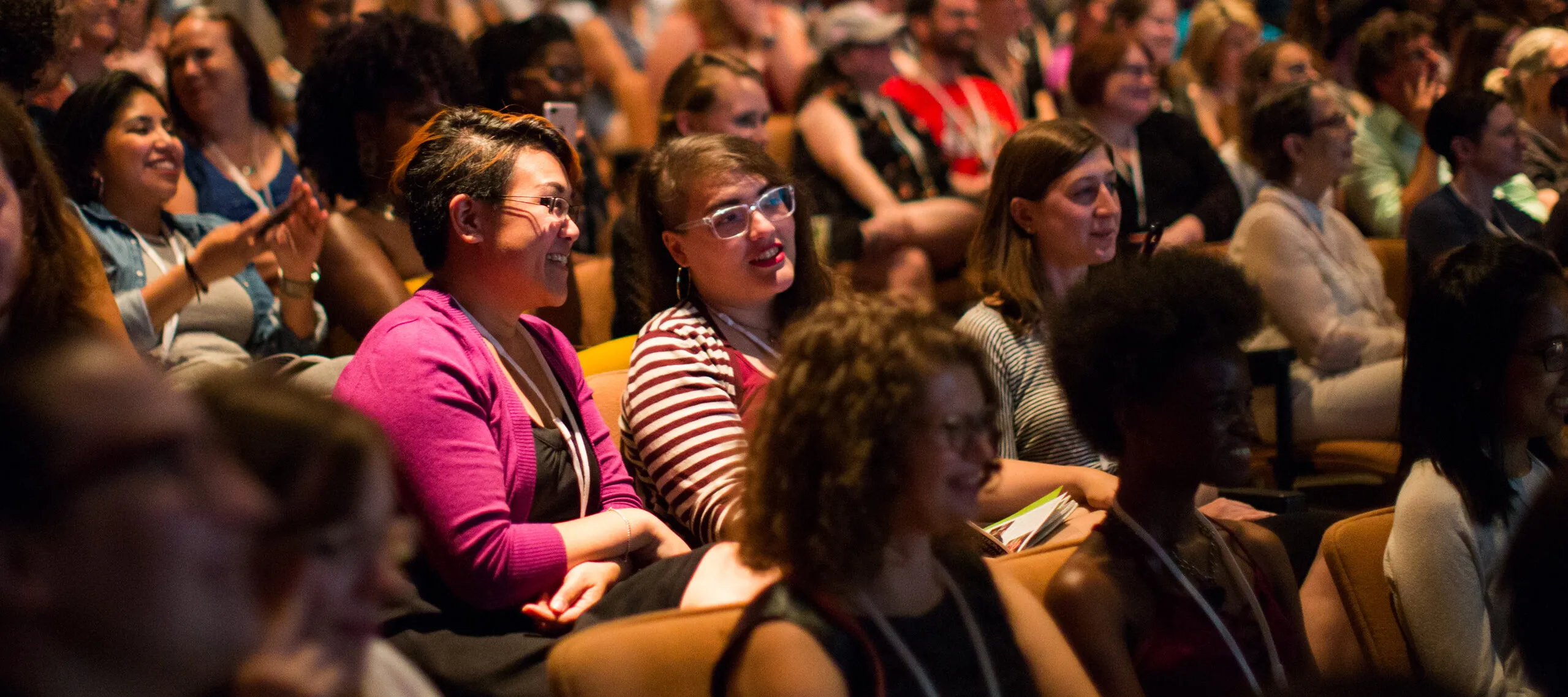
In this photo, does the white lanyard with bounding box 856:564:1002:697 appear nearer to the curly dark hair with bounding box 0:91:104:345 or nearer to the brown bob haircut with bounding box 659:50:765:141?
the curly dark hair with bounding box 0:91:104:345

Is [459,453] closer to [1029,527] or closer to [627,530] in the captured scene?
[627,530]

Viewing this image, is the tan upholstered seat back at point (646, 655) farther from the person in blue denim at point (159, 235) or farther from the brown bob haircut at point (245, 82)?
the brown bob haircut at point (245, 82)

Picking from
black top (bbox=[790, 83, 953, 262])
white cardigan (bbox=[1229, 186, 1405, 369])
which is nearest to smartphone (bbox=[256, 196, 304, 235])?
black top (bbox=[790, 83, 953, 262])

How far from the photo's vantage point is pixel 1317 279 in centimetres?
393

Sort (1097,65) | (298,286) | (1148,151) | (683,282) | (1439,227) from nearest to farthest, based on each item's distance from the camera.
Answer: (683,282) < (298,286) < (1439,227) < (1097,65) < (1148,151)

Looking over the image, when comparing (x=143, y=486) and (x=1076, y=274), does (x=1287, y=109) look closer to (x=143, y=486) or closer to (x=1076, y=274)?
(x=1076, y=274)

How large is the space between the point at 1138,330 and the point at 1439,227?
2691mm

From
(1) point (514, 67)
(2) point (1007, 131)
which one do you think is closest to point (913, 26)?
(2) point (1007, 131)

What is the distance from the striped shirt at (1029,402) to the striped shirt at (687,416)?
2.07 ft

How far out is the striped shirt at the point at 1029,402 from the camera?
9.20ft

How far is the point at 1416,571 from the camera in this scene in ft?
6.71

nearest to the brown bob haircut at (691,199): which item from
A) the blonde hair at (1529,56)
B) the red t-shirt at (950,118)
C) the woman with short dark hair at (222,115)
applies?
the woman with short dark hair at (222,115)

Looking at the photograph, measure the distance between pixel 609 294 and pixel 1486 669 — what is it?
88.3 inches

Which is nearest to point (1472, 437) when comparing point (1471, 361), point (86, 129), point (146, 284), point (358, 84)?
point (1471, 361)
